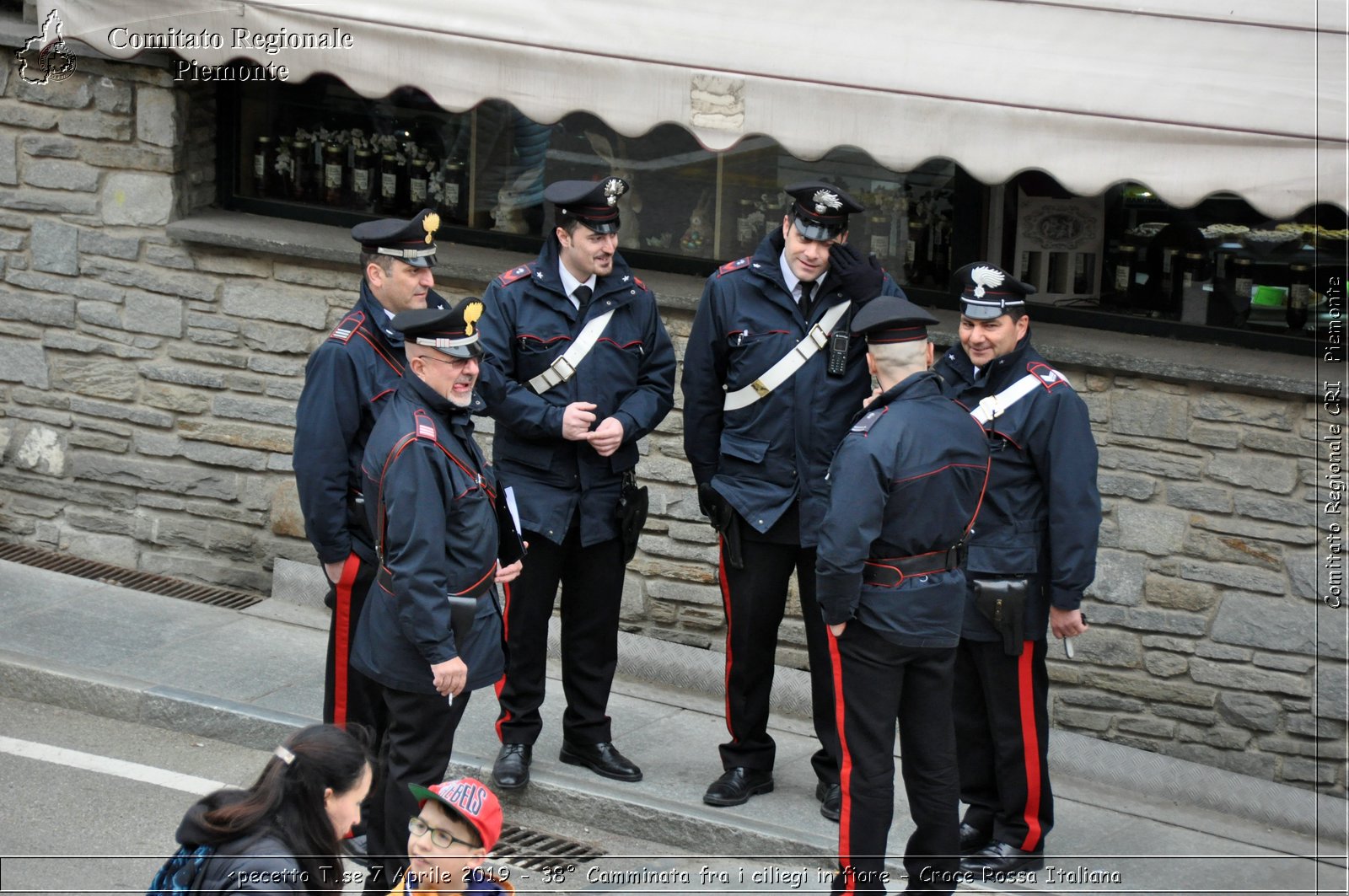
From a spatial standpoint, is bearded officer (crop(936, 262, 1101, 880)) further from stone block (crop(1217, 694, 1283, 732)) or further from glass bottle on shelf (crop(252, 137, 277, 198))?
glass bottle on shelf (crop(252, 137, 277, 198))

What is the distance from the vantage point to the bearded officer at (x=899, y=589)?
4.72m

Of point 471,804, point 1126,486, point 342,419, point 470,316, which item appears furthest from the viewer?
point 1126,486

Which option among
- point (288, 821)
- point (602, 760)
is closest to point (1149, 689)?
point (602, 760)

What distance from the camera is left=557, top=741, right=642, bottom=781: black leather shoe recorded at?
5941 millimetres

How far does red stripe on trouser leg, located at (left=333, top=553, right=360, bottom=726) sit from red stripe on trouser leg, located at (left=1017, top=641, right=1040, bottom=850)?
7.39ft

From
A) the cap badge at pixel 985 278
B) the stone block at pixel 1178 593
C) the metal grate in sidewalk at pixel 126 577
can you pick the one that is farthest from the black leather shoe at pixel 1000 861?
the metal grate in sidewalk at pixel 126 577

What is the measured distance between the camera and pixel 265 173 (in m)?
8.13

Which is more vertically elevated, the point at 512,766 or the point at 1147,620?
the point at 1147,620

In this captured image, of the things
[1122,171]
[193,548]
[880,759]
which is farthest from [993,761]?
[193,548]

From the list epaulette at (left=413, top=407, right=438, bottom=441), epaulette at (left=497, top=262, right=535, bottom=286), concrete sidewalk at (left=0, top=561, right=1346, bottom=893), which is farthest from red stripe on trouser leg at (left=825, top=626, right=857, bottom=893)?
epaulette at (left=497, top=262, right=535, bottom=286)

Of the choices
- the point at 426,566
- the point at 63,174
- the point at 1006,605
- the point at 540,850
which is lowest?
the point at 540,850

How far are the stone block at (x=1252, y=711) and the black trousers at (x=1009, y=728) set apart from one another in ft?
4.08

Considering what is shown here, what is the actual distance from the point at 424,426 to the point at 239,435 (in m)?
3.47

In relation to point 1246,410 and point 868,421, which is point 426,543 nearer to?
point 868,421
